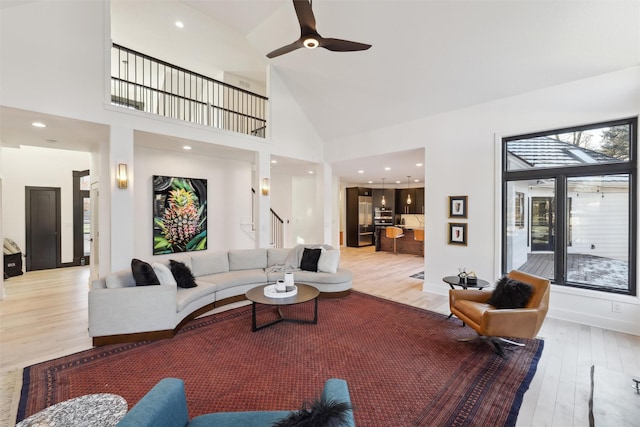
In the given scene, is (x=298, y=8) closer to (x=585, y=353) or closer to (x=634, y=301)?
(x=585, y=353)

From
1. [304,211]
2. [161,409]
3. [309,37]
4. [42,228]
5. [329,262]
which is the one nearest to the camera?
[161,409]

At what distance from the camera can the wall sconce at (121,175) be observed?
404cm

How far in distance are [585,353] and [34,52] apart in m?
7.30

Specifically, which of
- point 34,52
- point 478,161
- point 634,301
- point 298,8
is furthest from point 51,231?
point 634,301

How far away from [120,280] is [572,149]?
637 centimetres

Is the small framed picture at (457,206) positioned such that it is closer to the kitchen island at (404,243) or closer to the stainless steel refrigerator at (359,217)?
the kitchen island at (404,243)

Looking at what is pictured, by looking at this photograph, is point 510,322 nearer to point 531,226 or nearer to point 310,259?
point 531,226

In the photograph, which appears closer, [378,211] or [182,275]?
[182,275]

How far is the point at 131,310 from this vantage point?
10.4 feet

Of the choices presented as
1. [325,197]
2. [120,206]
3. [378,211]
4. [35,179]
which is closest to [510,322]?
[325,197]

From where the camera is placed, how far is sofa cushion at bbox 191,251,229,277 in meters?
4.68

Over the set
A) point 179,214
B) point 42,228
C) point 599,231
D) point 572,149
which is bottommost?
point 42,228

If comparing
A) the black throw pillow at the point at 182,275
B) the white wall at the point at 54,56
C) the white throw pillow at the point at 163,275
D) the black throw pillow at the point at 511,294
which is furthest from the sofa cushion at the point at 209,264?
the black throw pillow at the point at 511,294

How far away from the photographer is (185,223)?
5.83m
